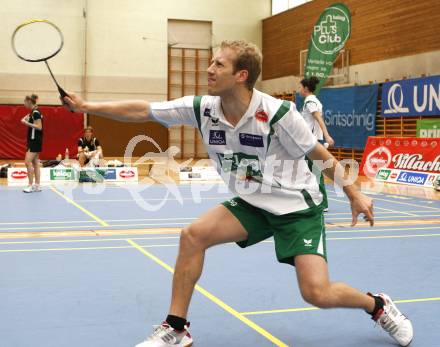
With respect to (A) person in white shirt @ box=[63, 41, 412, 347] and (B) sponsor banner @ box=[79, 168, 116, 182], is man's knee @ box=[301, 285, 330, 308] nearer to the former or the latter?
(A) person in white shirt @ box=[63, 41, 412, 347]

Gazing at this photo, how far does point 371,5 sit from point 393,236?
12254 millimetres

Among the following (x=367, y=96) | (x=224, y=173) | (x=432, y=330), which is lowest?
A: (x=432, y=330)

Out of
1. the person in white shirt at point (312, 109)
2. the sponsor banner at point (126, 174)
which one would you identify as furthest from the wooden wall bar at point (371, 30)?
the person in white shirt at point (312, 109)

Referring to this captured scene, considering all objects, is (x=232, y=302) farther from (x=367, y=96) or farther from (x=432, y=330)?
(x=367, y=96)

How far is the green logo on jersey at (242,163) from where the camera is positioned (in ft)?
10.4

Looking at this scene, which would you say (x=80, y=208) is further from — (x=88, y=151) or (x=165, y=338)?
(x=165, y=338)

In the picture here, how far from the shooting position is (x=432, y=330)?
3498mm

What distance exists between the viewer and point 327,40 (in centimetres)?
1627

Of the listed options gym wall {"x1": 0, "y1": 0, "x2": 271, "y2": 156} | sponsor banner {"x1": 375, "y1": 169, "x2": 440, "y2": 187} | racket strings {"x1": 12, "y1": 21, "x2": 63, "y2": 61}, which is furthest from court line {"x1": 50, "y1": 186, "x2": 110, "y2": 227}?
gym wall {"x1": 0, "y1": 0, "x2": 271, "y2": 156}

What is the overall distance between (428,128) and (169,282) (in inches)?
455

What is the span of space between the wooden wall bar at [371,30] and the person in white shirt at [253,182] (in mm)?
13147

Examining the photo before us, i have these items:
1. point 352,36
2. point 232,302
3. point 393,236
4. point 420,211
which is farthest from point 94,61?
point 232,302

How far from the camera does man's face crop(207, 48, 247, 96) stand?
306cm

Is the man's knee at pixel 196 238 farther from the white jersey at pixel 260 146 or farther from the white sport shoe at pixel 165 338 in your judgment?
the white sport shoe at pixel 165 338
